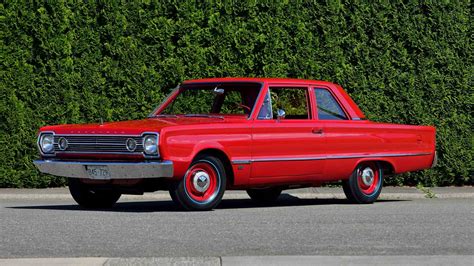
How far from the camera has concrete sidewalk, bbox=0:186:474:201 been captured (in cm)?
1603

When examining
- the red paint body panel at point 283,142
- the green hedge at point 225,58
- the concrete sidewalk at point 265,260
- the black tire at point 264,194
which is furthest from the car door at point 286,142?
the concrete sidewalk at point 265,260

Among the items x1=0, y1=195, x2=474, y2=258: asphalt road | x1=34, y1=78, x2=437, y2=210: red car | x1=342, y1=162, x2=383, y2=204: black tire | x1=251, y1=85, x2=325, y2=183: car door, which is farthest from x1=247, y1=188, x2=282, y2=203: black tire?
x1=251, y1=85, x2=325, y2=183: car door

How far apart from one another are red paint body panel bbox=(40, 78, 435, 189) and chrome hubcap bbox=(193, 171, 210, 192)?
10.4 inches

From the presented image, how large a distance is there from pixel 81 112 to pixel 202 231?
658 cm

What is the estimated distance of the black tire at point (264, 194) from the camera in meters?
15.3

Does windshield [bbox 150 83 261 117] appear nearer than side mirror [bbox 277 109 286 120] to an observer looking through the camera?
No

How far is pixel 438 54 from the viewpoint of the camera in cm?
1778

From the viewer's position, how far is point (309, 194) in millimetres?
16516

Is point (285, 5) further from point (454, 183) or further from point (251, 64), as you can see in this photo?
point (454, 183)

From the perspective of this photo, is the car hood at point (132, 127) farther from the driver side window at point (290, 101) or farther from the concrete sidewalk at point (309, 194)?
the concrete sidewalk at point (309, 194)

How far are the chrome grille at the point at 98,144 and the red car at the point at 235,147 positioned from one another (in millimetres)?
11

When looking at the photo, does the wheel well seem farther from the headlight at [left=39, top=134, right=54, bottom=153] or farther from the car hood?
the headlight at [left=39, top=134, right=54, bottom=153]

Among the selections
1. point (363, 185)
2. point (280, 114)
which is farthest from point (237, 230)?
point (363, 185)

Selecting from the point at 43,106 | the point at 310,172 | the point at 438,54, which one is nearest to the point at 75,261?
the point at 310,172
